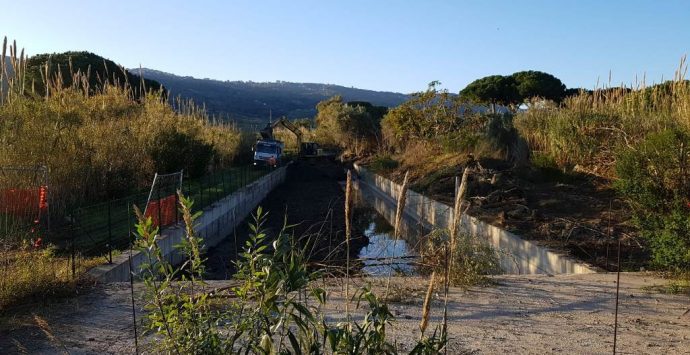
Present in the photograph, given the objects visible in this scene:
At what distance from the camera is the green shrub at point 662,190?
24.0 feet

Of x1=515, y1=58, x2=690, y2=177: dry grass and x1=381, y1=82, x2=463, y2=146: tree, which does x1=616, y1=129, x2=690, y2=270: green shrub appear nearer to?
x1=515, y1=58, x2=690, y2=177: dry grass

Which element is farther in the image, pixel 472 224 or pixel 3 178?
pixel 472 224

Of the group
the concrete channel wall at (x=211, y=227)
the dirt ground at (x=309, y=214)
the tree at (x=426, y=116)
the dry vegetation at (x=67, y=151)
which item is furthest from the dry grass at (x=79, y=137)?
the tree at (x=426, y=116)

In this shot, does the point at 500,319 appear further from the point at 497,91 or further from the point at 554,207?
the point at 497,91

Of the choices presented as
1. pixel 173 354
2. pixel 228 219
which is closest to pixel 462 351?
pixel 173 354

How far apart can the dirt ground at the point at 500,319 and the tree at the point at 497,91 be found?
43.8 meters

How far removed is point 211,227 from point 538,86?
3991cm

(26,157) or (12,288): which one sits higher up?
(26,157)

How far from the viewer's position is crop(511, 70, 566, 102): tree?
158ft

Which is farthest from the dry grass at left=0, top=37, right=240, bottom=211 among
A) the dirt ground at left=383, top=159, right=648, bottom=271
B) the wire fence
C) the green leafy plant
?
the green leafy plant

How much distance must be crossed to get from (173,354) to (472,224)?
37.2 feet

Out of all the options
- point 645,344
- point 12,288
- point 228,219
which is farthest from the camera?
point 228,219

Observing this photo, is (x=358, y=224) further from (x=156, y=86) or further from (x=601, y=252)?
(x=156, y=86)

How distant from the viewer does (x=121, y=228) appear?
37.9ft
